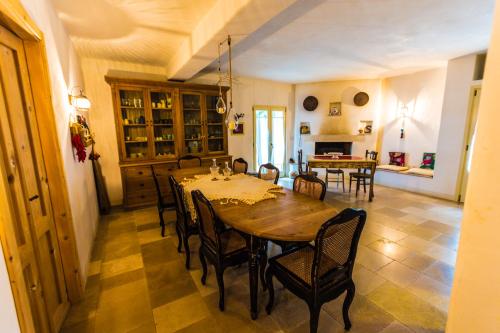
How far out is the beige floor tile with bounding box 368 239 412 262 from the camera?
100 inches

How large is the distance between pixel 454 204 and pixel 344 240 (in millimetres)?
4200

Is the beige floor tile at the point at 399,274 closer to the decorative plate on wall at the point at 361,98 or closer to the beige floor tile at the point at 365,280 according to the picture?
the beige floor tile at the point at 365,280

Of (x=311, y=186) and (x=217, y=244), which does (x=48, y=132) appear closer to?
(x=217, y=244)

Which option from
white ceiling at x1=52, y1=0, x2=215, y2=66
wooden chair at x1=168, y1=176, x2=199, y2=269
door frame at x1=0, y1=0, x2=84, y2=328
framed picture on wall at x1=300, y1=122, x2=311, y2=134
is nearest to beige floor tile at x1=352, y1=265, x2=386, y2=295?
wooden chair at x1=168, y1=176, x2=199, y2=269

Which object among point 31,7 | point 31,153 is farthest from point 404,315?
point 31,7

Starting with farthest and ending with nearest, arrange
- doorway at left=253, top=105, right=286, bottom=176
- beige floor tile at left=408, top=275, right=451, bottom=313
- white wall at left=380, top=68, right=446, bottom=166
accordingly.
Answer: doorway at left=253, top=105, right=286, bottom=176, white wall at left=380, top=68, right=446, bottom=166, beige floor tile at left=408, top=275, right=451, bottom=313

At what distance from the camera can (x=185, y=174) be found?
10.9 ft

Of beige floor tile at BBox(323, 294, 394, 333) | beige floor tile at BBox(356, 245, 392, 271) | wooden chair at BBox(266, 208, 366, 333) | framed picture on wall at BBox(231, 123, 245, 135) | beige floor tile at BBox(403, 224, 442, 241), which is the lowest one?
beige floor tile at BBox(323, 294, 394, 333)

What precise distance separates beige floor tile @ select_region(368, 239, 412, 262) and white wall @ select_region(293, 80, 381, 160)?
3619 millimetres

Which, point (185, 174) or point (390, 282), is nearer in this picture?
point (390, 282)

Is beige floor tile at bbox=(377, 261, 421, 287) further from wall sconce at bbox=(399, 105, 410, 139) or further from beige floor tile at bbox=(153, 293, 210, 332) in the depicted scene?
wall sconce at bbox=(399, 105, 410, 139)

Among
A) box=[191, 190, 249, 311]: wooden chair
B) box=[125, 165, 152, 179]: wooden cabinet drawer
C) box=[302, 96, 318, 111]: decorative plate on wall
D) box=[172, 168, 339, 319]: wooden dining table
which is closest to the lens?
box=[172, 168, 339, 319]: wooden dining table

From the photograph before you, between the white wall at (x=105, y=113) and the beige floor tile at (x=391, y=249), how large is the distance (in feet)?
14.0

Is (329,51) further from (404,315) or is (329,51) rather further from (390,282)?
(404,315)
